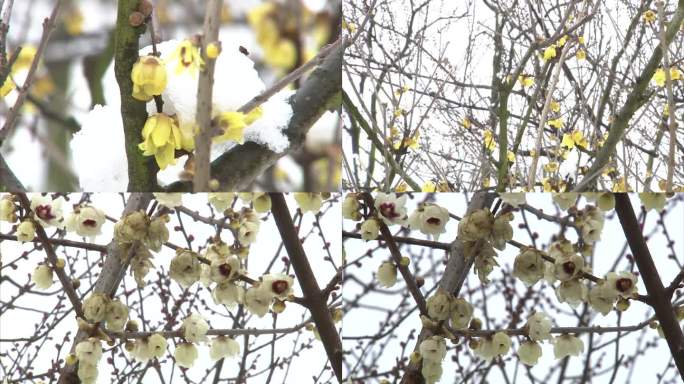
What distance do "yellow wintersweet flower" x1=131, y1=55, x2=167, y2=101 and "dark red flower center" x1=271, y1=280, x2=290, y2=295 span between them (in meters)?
0.43

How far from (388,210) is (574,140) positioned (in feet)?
1.27

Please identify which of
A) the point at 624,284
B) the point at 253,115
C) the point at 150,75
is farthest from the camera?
the point at 624,284

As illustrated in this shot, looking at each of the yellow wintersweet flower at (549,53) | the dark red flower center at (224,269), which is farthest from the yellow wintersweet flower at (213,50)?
the yellow wintersweet flower at (549,53)

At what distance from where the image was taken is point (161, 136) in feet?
4.77

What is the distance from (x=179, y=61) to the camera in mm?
1444

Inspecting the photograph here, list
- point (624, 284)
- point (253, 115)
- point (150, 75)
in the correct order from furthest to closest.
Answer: point (624, 284)
point (253, 115)
point (150, 75)

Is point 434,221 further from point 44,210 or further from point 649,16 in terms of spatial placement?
point 44,210

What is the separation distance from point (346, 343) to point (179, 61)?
0.62m

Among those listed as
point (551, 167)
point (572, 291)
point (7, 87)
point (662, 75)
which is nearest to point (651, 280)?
point (572, 291)

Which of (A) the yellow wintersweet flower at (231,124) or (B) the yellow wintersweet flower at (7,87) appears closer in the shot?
(A) the yellow wintersweet flower at (231,124)

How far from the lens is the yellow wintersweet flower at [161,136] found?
1456 mm

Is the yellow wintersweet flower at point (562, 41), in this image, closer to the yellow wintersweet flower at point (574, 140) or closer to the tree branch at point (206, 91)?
the yellow wintersweet flower at point (574, 140)

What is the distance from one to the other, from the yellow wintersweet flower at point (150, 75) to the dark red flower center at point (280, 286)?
435 mm

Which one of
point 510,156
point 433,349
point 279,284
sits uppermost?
point 510,156
